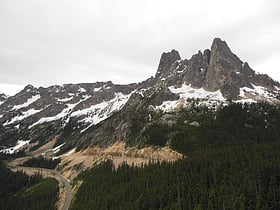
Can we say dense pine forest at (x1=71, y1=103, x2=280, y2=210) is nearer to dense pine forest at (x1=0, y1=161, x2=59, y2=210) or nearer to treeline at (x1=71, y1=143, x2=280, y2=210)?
treeline at (x1=71, y1=143, x2=280, y2=210)

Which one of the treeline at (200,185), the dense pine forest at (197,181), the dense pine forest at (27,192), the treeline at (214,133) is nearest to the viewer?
the treeline at (200,185)

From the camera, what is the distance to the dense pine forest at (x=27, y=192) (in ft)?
454

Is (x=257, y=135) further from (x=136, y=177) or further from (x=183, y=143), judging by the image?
(x=136, y=177)

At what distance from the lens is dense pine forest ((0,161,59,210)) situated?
454ft

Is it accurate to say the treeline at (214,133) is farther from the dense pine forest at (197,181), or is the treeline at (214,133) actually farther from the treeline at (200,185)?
the treeline at (200,185)

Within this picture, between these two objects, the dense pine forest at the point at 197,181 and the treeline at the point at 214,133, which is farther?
the treeline at the point at 214,133

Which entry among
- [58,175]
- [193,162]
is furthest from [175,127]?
[58,175]

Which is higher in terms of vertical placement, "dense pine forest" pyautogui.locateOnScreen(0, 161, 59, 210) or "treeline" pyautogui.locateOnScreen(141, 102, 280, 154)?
"treeline" pyautogui.locateOnScreen(141, 102, 280, 154)

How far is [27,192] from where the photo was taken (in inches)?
6535

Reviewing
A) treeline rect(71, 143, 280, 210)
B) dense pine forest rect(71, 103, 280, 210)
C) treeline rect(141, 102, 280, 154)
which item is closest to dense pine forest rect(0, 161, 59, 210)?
dense pine forest rect(71, 103, 280, 210)

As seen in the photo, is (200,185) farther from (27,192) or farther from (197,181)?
(27,192)

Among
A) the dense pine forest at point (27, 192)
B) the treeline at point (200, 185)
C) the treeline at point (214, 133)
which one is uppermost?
the treeline at point (214, 133)

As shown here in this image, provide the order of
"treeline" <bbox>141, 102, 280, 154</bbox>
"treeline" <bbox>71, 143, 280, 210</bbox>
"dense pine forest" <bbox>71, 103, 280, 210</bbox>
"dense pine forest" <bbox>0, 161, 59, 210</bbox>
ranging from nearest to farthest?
"treeline" <bbox>71, 143, 280, 210</bbox>, "dense pine forest" <bbox>71, 103, 280, 210</bbox>, "dense pine forest" <bbox>0, 161, 59, 210</bbox>, "treeline" <bbox>141, 102, 280, 154</bbox>

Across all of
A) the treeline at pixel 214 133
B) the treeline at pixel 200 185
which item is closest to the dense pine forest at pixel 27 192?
the treeline at pixel 200 185
